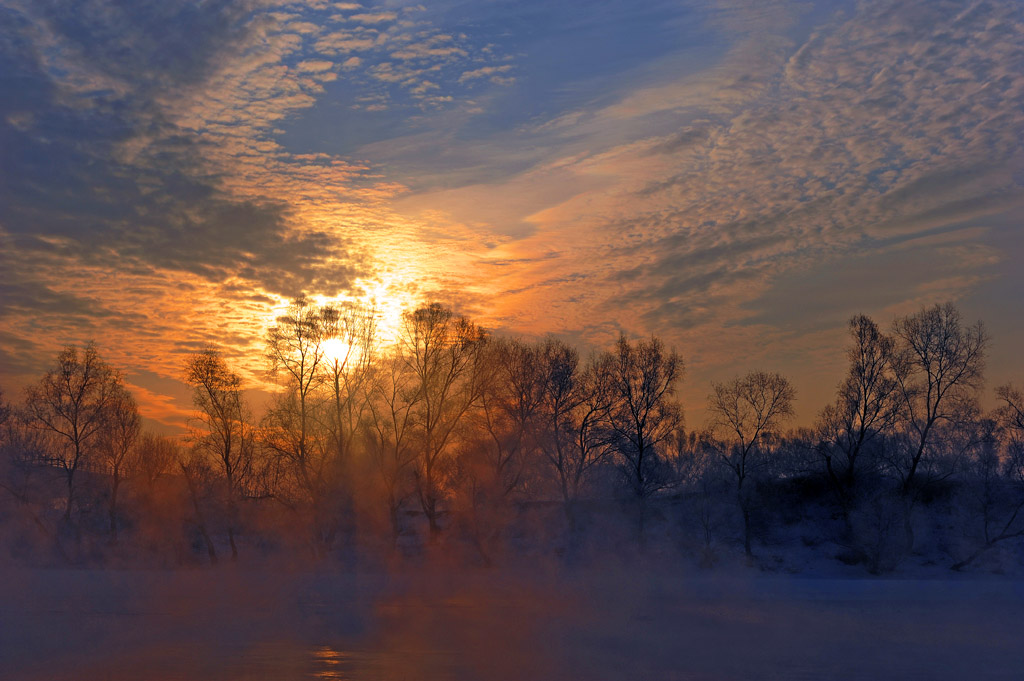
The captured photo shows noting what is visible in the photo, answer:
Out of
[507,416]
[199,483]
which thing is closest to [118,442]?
[199,483]

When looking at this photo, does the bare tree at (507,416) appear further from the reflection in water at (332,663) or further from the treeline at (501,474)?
the reflection in water at (332,663)

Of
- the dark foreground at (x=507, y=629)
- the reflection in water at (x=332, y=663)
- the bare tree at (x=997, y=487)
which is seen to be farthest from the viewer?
the bare tree at (x=997, y=487)

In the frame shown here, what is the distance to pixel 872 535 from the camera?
1604 inches

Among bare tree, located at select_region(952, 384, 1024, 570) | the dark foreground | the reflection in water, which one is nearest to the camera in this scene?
the reflection in water

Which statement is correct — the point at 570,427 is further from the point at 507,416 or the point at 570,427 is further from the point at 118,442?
the point at 118,442

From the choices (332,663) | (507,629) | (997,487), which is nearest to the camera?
(332,663)

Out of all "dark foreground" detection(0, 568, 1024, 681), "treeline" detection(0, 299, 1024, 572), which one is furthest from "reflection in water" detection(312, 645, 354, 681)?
"treeline" detection(0, 299, 1024, 572)

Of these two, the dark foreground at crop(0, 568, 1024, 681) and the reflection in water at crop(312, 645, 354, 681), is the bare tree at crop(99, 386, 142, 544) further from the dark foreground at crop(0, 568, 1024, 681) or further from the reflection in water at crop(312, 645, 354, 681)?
the reflection in water at crop(312, 645, 354, 681)

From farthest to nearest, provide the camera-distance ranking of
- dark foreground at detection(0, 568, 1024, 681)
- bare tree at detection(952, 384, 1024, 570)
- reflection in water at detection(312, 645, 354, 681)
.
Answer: bare tree at detection(952, 384, 1024, 570), dark foreground at detection(0, 568, 1024, 681), reflection in water at detection(312, 645, 354, 681)

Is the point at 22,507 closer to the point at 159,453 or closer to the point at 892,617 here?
the point at 159,453

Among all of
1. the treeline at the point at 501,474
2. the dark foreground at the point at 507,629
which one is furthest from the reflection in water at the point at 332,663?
the treeline at the point at 501,474

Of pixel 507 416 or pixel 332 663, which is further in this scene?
pixel 507 416

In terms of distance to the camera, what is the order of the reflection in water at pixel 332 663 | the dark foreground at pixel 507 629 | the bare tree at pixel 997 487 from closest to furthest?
the reflection in water at pixel 332 663 → the dark foreground at pixel 507 629 → the bare tree at pixel 997 487

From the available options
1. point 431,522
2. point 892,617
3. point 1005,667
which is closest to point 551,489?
point 431,522
